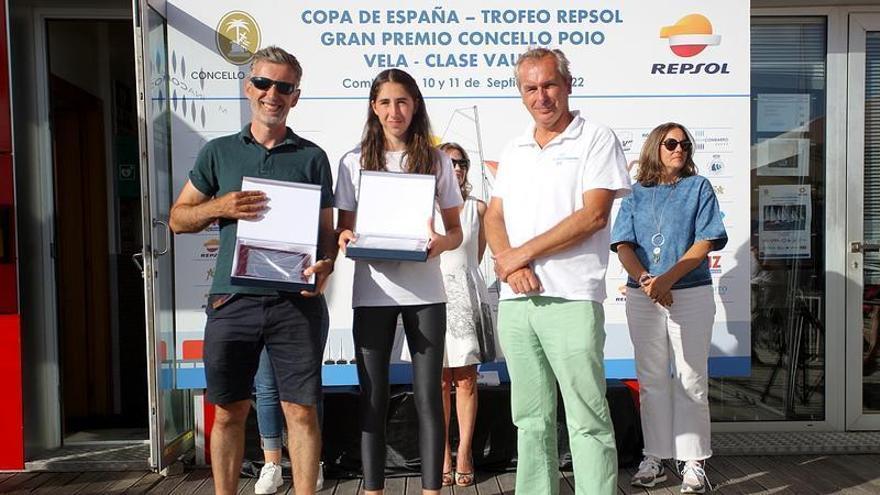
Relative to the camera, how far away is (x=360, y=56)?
3.83 metres

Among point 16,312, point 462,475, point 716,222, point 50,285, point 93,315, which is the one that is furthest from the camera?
point 93,315

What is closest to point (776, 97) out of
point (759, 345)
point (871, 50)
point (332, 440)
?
point (871, 50)

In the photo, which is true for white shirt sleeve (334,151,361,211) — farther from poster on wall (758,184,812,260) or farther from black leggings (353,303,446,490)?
poster on wall (758,184,812,260)

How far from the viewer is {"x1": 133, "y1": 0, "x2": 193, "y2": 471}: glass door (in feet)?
11.6

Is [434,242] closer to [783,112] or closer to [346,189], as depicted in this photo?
[346,189]

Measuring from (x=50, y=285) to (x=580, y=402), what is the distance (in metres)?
3.30

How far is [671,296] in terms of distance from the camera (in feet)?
11.0

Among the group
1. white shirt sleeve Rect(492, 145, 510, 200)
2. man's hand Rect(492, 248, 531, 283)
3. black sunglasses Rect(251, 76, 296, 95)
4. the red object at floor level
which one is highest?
black sunglasses Rect(251, 76, 296, 95)

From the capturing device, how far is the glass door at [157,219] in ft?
11.6

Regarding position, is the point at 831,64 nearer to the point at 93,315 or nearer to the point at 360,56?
the point at 360,56

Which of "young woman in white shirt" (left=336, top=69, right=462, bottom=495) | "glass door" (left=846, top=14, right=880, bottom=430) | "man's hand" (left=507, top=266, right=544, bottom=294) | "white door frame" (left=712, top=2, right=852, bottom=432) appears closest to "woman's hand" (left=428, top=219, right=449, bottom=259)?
"young woman in white shirt" (left=336, top=69, right=462, bottom=495)

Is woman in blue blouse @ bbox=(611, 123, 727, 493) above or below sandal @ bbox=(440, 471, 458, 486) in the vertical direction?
above

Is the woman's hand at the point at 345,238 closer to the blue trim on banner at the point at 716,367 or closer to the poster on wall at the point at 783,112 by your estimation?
the blue trim on banner at the point at 716,367

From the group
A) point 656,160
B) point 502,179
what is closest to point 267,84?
point 502,179
